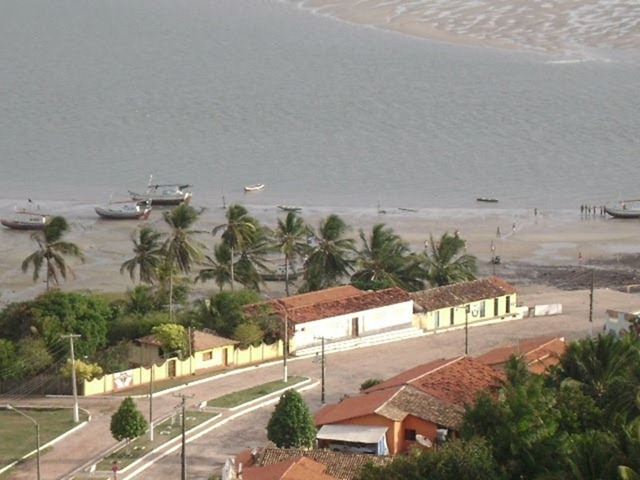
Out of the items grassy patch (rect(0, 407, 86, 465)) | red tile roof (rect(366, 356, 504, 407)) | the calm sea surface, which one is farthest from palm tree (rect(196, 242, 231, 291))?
the calm sea surface

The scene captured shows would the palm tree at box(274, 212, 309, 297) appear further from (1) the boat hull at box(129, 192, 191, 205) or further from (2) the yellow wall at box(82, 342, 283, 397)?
(1) the boat hull at box(129, 192, 191, 205)

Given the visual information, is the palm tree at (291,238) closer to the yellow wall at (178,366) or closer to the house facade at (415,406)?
the yellow wall at (178,366)

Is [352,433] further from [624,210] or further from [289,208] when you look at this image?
[624,210]

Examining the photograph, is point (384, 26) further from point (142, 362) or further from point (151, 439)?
point (151, 439)

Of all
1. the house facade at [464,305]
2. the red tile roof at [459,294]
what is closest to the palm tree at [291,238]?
the red tile roof at [459,294]

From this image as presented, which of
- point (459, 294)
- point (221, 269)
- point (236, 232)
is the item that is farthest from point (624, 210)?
point (221, 269)

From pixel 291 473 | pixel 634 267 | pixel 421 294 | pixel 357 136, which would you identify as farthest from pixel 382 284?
pixel 357 136

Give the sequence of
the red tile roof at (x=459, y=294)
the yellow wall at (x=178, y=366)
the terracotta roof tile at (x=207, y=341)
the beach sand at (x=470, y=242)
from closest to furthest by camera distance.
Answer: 1. the yellow wall at (x=178, y=366)
2. the terracotta roof tile at (x=207, y=341)
3. the red tile roof at (x=459, y=294)
4. the beach sand at (x=470, y=242)
